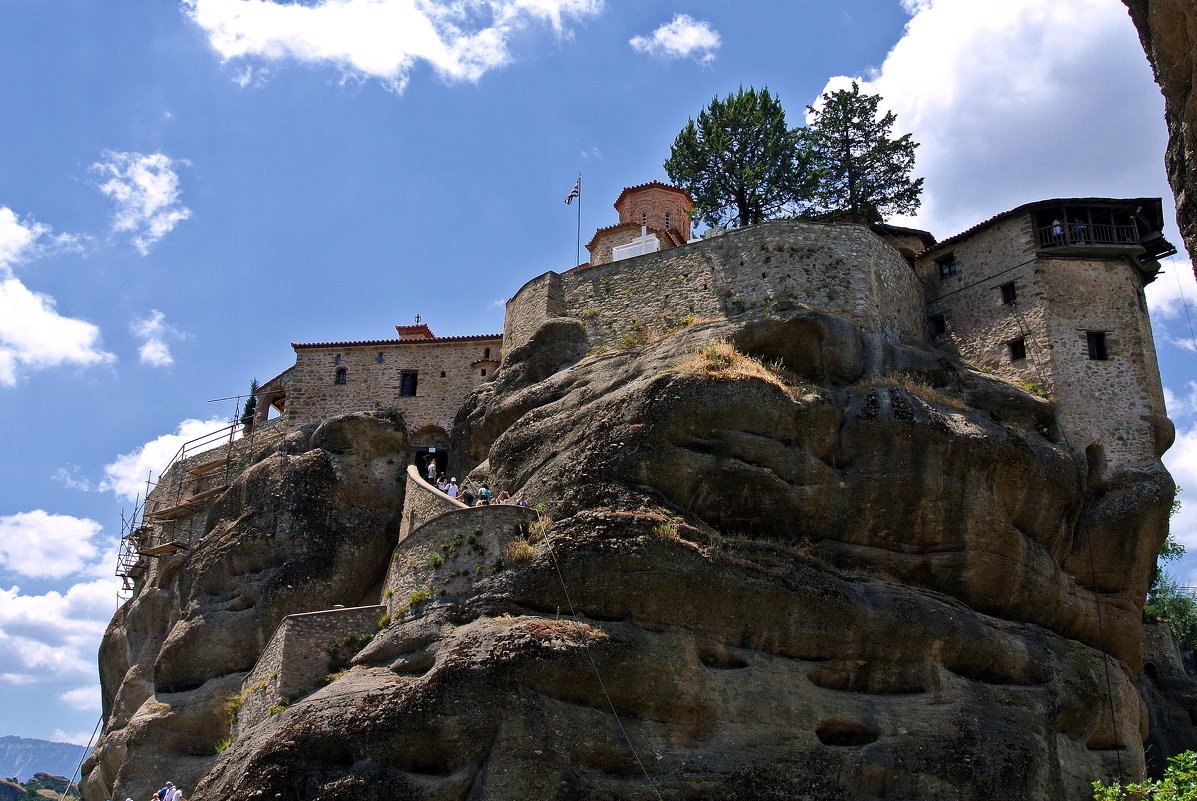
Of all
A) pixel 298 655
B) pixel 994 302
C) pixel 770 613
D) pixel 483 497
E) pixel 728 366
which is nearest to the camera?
pixel 770 613

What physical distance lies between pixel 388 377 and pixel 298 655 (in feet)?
50.6

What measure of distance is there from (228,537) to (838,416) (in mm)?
17686

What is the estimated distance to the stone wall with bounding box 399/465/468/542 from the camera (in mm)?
25969

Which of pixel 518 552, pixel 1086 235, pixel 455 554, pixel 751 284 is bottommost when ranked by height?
pixel 518 552

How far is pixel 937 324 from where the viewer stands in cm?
3419

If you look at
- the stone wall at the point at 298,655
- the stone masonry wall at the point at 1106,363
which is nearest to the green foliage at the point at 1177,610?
the stone masonry wall at the point at 1106,363

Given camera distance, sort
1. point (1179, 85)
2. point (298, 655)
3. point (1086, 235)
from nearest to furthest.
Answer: point (1179, 85) → point (298, 655) → point (1086, 235)

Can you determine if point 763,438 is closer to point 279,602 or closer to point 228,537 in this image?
point 279,602

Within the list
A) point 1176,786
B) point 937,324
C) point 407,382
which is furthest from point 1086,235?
point 407,382

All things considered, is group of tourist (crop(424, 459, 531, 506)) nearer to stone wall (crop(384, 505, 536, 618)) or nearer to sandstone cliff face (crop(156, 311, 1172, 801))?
sandstone cliff face (crop(156, 311, 1172, 801))

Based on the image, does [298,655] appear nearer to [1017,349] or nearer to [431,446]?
[431,446]

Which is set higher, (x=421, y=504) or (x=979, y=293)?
(x=979, y=293)

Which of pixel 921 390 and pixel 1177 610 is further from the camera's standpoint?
pixel 1177 610

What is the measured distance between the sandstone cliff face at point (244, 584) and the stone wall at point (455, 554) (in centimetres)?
677
